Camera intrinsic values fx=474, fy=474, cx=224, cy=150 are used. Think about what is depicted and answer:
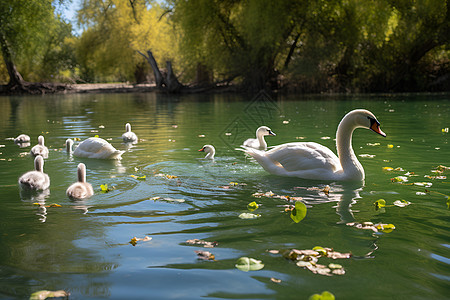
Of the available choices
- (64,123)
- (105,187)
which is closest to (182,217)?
(105,187)

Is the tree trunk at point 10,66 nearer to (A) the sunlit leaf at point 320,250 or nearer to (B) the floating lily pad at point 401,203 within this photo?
(B) the floating lily pad at point 401,203

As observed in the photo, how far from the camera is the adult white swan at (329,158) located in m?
6.35

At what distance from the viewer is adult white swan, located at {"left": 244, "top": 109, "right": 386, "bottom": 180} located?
635cm

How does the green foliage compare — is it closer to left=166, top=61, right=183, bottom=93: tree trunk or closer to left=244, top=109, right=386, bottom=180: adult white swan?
left=166, top=61, right=183, bottom=93: tree trunk

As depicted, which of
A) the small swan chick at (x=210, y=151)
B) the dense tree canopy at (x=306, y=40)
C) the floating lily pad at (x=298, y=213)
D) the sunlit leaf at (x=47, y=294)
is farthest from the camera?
the dense tree canopy at (x=306, y=40)

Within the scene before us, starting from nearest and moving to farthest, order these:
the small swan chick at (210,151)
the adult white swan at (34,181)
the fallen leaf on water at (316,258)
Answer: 1. the fallen leaf on water at (316,258)
2. the adult white swan at (34,181)
3. the small swan chick at (210,151)

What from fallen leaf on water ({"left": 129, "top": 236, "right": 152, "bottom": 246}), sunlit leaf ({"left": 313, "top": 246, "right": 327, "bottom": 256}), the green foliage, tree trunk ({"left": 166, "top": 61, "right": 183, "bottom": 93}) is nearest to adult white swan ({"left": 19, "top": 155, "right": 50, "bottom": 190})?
fallen leaf on water ({"left": 129, "top": 236, "right": 152, "bottom": 246})

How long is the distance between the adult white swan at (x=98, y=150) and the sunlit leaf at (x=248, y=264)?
514 centimetres

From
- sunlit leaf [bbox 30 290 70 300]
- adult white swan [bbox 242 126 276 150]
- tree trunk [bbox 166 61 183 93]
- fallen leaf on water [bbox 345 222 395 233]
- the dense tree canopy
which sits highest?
the dense tree canopy

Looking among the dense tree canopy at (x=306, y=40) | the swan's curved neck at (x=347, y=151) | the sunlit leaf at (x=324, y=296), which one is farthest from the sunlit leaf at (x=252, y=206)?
the dense tree canopy at (x=306, y=40)

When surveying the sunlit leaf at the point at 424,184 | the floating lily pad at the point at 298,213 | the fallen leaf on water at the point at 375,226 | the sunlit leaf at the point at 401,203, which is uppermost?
the floating lily pad at the point at 298,213

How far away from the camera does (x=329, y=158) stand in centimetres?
657

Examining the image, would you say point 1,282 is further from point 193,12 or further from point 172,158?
point 193,12

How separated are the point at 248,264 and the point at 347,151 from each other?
132 inches
